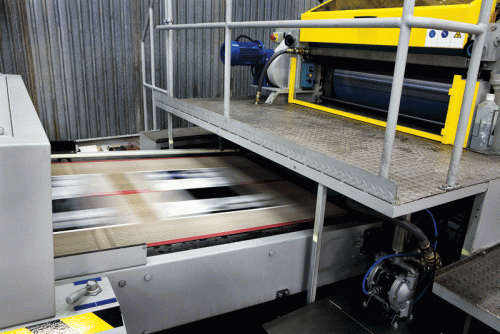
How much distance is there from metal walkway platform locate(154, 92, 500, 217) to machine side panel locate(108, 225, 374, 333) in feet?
1.14

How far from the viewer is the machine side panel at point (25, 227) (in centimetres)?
81

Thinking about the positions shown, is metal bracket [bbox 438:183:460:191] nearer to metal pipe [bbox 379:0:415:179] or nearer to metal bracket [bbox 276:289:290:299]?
metal pipe [bbox 379:0:415:179]

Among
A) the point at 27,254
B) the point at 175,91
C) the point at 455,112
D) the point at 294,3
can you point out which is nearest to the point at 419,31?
the point at 455,112

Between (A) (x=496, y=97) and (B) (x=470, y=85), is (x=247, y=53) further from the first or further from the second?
(B) (x=470, y=85)

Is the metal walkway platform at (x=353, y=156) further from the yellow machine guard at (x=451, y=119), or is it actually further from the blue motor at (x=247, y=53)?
the blue motor at (x=247, y=53)

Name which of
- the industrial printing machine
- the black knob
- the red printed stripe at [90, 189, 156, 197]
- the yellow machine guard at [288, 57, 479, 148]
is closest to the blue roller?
the industrial printing machine

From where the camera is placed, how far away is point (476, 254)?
5.05ft

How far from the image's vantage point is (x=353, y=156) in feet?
5.29

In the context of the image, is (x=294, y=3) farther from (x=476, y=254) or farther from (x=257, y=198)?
(x=476, y=254)

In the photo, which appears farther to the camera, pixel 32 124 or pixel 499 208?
pixel 499 208

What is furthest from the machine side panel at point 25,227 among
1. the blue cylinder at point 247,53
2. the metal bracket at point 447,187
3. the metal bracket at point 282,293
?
the blue cylinder at point 247,53

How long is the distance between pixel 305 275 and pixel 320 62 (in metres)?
1.75

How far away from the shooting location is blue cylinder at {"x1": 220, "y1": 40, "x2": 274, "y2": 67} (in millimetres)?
3035

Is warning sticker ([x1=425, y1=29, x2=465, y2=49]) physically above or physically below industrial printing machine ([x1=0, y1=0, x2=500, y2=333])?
above
